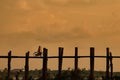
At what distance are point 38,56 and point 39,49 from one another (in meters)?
→ 1.87

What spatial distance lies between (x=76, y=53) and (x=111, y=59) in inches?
94.2

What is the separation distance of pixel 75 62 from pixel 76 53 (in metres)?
0.52

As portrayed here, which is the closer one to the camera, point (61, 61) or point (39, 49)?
point (61, 61)

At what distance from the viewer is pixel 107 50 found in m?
29.0

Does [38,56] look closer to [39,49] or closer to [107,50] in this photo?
[39,49]

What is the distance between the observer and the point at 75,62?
28.1 metres

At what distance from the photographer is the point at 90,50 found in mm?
28297

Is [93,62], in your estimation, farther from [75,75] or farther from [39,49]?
[39,49]

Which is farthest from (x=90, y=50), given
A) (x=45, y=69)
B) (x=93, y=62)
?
(x=45, y=69)

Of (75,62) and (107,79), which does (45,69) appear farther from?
(107,79)

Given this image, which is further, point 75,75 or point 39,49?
point 39,49

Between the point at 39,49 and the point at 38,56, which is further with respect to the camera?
the point at 39,49

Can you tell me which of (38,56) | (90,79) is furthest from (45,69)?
(90,79)

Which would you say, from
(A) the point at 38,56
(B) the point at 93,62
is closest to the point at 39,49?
(A) the point at 38,56
